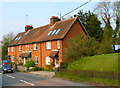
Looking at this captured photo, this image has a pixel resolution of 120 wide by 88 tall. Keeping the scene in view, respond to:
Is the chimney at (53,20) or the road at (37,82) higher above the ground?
the chimney at (53,20)

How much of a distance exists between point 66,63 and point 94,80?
23.4 feet

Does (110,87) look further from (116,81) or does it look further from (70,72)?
(70,72)

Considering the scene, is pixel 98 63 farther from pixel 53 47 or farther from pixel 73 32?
pixel 53 47

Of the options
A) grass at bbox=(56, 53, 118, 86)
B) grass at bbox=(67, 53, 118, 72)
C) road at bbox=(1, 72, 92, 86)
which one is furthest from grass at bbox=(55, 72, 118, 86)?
grass at bbox=(67, 53, 118, 72)

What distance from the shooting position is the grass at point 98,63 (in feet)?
47.6

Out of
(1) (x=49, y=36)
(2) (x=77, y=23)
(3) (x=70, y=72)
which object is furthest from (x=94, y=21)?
(3) (x=70, y=72)

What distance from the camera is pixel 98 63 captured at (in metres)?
16.3

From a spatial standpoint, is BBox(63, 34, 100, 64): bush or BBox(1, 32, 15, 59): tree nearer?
BBox(63, 34, 100, 64): bush

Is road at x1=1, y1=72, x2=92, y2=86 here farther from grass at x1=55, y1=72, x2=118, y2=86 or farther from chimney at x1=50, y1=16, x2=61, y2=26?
chimney at x1=50, y1=16, x2=61, y2=26

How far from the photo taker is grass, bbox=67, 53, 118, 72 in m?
14.5

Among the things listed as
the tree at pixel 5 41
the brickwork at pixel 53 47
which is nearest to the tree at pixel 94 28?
the brickwork at pixel 53 47

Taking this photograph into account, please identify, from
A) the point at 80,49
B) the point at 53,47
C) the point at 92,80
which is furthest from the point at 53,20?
the point at 92,80

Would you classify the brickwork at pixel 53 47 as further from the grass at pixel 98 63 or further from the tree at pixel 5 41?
the tree at pixel 5 41

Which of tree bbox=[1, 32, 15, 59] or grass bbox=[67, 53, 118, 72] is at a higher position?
tree bbox=[1, 32, 15, 59]
